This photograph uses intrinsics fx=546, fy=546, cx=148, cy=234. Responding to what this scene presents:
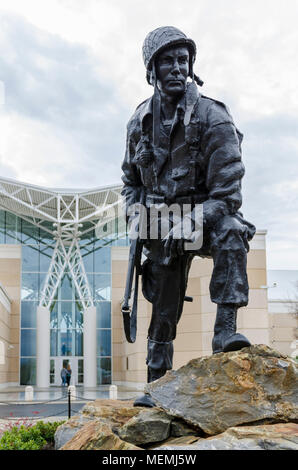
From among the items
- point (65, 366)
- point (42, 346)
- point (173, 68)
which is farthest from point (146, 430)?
point (65, 366)

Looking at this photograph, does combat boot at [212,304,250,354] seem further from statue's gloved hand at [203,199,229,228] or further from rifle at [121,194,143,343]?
rifle at [121,194,143,343]

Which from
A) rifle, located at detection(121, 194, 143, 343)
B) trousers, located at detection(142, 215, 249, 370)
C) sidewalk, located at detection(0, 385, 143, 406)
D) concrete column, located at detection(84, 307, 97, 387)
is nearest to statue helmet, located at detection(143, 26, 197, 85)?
rifle, located at detection(121, 194, 143, 343)

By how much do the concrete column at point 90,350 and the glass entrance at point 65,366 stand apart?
7.12 feet

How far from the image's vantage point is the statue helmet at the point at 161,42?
425cm

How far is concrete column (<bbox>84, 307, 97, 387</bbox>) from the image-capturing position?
32.9 metres

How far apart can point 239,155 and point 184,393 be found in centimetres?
180

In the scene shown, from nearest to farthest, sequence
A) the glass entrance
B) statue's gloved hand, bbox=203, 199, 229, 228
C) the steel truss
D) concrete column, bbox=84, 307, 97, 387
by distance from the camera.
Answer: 1. statue's gloved hand, bbox=203, 199, 229, 228
2. concrete column, bbox=84, 307, 97, 387
3. the steel truss
4. the glass entrance

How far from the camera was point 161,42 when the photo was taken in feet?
14.0

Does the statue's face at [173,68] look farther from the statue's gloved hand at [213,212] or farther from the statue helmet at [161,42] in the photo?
the statue's gloved hand at [213,212]

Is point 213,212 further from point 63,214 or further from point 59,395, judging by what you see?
point 63,214

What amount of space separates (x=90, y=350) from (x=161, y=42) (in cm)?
3015

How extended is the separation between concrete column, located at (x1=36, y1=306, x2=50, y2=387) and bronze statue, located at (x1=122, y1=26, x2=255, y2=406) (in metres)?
29.8
